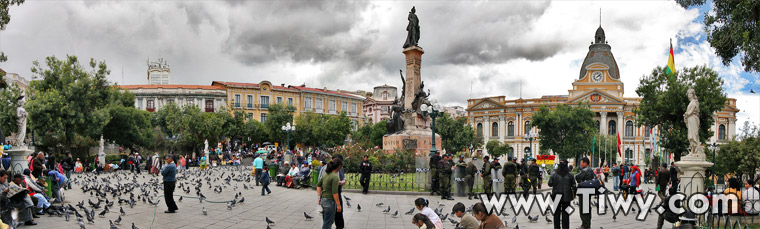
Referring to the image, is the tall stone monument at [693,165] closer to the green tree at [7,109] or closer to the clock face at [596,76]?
the green tree at [7,109]

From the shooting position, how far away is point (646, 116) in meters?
28.8

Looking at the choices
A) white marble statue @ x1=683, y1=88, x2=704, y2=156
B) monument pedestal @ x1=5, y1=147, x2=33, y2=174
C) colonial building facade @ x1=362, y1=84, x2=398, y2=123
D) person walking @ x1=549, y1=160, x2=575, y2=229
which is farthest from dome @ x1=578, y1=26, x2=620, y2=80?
monument pedestal @ x1=5, y1=147, x2=33, y2=174

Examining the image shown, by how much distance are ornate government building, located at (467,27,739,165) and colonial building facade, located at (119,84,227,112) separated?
3441 centimetres

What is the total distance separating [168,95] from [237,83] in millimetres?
7791

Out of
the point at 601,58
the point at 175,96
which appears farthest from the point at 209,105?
the point at 601,58

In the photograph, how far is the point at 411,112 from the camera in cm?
2409

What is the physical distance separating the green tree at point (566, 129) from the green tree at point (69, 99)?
37069 mm

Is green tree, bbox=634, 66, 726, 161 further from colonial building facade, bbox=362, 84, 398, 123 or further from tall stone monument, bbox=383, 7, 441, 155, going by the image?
colonial building facade, bbox=362, 84, 398, 123

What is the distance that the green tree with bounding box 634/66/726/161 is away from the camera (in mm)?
26625

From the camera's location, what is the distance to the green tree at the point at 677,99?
26.6m

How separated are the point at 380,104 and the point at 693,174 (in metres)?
72.3

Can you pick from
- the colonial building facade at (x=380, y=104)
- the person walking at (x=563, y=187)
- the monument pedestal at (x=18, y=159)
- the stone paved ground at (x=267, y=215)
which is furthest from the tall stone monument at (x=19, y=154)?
the colonial building facade at (x=380, y=104)

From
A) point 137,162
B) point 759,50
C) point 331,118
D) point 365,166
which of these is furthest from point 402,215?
point 331,118

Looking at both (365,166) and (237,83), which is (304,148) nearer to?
(237,83)
